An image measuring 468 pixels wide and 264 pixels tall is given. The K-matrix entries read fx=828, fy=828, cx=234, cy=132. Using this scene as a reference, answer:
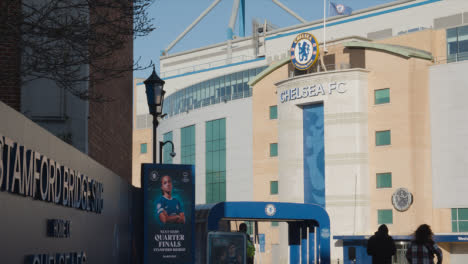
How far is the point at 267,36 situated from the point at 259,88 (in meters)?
24.1

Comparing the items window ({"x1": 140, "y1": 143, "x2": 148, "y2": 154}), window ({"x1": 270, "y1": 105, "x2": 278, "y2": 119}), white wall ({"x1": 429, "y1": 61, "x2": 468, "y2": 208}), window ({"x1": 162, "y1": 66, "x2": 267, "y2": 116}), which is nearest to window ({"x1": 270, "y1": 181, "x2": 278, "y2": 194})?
window ({"x1": 270, "y1": 105, "x2": 278, "y2": 119})

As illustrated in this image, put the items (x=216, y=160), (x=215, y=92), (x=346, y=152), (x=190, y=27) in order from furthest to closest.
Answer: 1. (x=190, y=27)
2. (x=215, y=92)
3. (x=216, y=160)
4. (x=346, y=152)

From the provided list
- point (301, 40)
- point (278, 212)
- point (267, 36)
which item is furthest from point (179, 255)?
point (267, 36)

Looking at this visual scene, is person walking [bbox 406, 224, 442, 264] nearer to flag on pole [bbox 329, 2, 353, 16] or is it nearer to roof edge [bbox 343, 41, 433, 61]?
roof edge [bbox 343, 41, 433, 61]

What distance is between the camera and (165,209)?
14.1 m

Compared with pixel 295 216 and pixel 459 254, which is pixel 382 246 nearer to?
pixel 295 216

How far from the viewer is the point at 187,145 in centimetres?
8550

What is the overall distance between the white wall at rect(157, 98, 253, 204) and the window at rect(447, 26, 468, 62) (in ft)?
65.4

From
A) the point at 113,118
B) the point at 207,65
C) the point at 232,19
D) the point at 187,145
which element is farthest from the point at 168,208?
the point at 232,19

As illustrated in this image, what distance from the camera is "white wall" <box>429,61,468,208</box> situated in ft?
197

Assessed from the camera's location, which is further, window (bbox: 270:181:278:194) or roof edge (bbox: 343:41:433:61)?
window (bbox: 270:181:278:194)

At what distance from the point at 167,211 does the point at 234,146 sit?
2530 inches

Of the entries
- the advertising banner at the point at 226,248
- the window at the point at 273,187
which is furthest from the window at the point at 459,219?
the advertising banner at the point at 226,248

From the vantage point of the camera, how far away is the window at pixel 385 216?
6169cm
